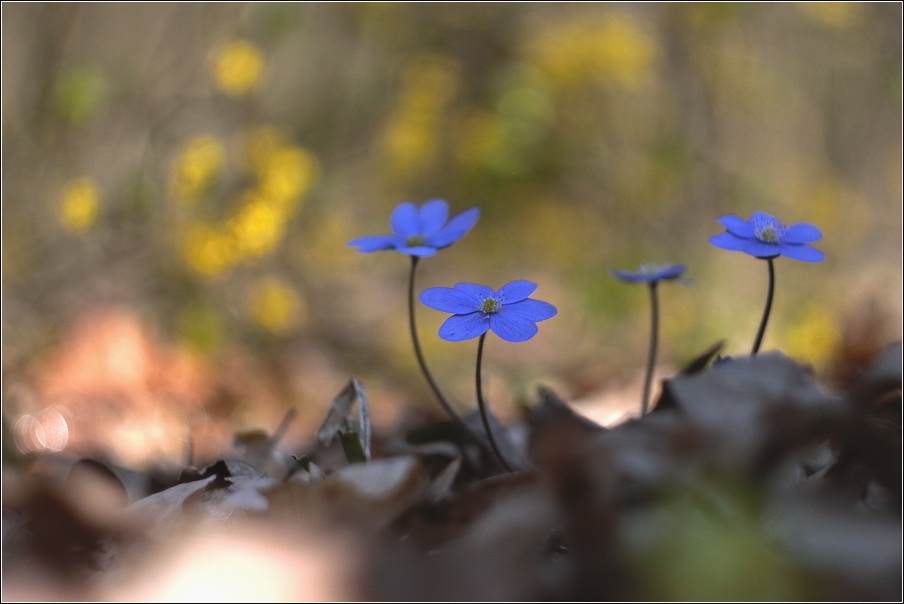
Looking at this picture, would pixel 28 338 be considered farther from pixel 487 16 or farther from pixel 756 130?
pixel 756 130

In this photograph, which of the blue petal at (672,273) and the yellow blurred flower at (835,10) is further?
the yellow blurred flower at (835,10)

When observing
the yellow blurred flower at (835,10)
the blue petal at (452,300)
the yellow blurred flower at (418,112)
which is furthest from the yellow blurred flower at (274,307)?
the yellow blurred flower at (835,10)

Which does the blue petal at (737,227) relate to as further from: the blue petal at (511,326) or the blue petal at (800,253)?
the blue petal at (511,326)

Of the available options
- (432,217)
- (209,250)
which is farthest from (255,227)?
(432,217)

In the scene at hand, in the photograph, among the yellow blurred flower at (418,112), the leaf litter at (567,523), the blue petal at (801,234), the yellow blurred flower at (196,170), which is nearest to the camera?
the leaf litter at (567,523)

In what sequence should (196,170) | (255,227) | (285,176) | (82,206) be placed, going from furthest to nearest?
(285,176) < (255,227) < (196,170) < (82,206)

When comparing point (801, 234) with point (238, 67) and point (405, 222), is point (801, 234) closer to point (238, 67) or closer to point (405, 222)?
point (405, 222)

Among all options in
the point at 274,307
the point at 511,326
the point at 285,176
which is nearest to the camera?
the point at 511,326

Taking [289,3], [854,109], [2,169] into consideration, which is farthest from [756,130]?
[2,169]
